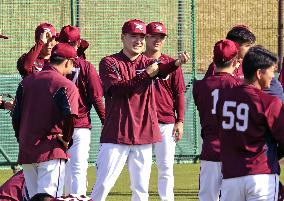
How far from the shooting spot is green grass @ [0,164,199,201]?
45.5 feet

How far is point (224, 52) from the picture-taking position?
29.6 ft

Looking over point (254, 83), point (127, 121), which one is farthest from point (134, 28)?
point (254, 83)

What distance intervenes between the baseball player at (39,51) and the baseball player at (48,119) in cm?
177

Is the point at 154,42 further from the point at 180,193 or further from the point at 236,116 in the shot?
the point at 236,116

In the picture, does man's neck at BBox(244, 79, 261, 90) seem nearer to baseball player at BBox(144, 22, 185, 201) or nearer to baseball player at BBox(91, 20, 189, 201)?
baseball player at BBox(91, 20, 189, 201)

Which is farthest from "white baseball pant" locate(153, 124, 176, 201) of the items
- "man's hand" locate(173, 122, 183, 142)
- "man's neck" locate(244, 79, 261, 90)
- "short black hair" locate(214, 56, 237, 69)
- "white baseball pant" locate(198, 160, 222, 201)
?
"man's neck" locate(244, 79, 261, 90)

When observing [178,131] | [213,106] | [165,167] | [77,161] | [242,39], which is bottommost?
[165,167]

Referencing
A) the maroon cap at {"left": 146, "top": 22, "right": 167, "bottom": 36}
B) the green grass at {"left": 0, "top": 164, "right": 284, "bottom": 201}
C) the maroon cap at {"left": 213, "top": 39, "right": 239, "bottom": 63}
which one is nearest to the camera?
the maroon cap at {"left": 213, "top": 39, "right": 239, "bottom": 63}

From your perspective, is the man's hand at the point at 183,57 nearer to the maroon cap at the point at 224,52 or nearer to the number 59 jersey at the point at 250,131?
the maroon cap at the point at 224,52

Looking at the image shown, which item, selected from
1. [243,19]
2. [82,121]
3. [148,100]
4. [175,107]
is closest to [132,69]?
[148,100]

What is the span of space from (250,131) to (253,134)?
3 cm

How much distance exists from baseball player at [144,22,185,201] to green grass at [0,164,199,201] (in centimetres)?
132

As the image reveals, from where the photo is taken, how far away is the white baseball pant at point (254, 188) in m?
7.67

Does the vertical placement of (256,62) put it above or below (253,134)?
above
